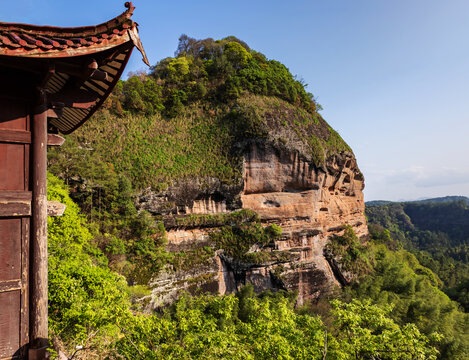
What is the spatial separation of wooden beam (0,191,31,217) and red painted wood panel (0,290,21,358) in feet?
2.78

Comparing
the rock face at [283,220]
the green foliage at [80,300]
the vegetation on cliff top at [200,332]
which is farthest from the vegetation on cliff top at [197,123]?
the vegetation on cliff top at [200,332]

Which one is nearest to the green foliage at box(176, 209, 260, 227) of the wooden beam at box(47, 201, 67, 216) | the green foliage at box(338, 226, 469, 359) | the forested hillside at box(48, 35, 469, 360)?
the forested hillside at box(48, 35, 469, 360)

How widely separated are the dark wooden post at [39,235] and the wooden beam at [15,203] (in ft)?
0.20

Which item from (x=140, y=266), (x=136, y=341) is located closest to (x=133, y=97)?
(x=140, y=266)

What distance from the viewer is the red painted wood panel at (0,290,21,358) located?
2.81 m

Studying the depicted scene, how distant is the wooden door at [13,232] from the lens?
2822 mm

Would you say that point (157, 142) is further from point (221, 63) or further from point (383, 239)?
point (383, 239)

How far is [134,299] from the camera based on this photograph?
48.3 ft

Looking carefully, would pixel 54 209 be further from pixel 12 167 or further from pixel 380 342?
pixel 380 342

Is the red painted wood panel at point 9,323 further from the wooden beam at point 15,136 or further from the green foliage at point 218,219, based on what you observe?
the green foliage at point 218,219

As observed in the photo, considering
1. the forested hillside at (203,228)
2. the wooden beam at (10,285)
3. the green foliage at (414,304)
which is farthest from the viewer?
the green foliage at (414,304)

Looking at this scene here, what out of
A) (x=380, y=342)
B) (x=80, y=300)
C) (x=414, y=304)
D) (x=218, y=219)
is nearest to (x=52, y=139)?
(x=80, y=300)

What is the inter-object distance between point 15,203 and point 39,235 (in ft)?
1.41

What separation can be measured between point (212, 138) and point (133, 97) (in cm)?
809
